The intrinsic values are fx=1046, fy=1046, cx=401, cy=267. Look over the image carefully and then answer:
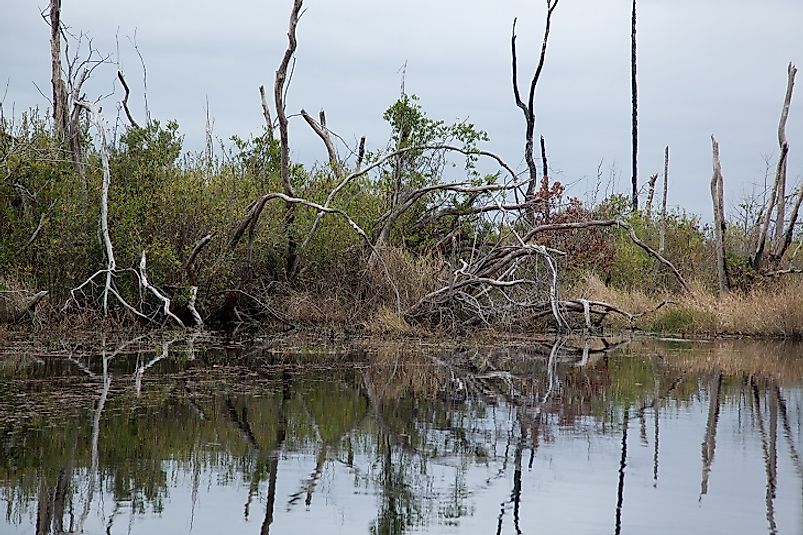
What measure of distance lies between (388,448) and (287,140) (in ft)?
40.5

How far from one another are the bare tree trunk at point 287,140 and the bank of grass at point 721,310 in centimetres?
652

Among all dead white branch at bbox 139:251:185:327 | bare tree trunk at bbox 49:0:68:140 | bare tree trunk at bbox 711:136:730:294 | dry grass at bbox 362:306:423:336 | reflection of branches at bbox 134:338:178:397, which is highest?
bare tree trunk at bbox 49:0:68:140

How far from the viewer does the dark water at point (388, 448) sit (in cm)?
646

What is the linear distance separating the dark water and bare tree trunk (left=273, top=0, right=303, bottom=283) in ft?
20.7

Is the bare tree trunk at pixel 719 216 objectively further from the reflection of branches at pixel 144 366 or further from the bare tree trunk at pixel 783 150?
the reflection of branches at pixel 144 366

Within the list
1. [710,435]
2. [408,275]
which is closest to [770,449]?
[710,435]

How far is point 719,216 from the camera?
2459 cm

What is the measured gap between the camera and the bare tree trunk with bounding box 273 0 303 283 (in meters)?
19.3

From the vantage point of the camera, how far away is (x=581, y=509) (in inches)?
266

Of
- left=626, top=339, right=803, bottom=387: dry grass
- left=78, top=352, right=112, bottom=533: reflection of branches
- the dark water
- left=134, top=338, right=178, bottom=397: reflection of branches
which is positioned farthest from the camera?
left=626, top=339, right=803, bottom=387: dry grass

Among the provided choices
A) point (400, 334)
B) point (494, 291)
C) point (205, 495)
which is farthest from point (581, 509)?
point (494, 291)

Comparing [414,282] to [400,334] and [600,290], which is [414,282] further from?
[600,290]

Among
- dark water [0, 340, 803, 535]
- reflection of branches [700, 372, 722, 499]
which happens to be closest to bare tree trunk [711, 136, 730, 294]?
dark water [0, 340, 803, 535]

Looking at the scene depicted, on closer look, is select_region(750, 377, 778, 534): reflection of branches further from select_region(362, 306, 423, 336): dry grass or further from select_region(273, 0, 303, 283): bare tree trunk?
select_region(273, 0, 303, 283): bare tree trunk
